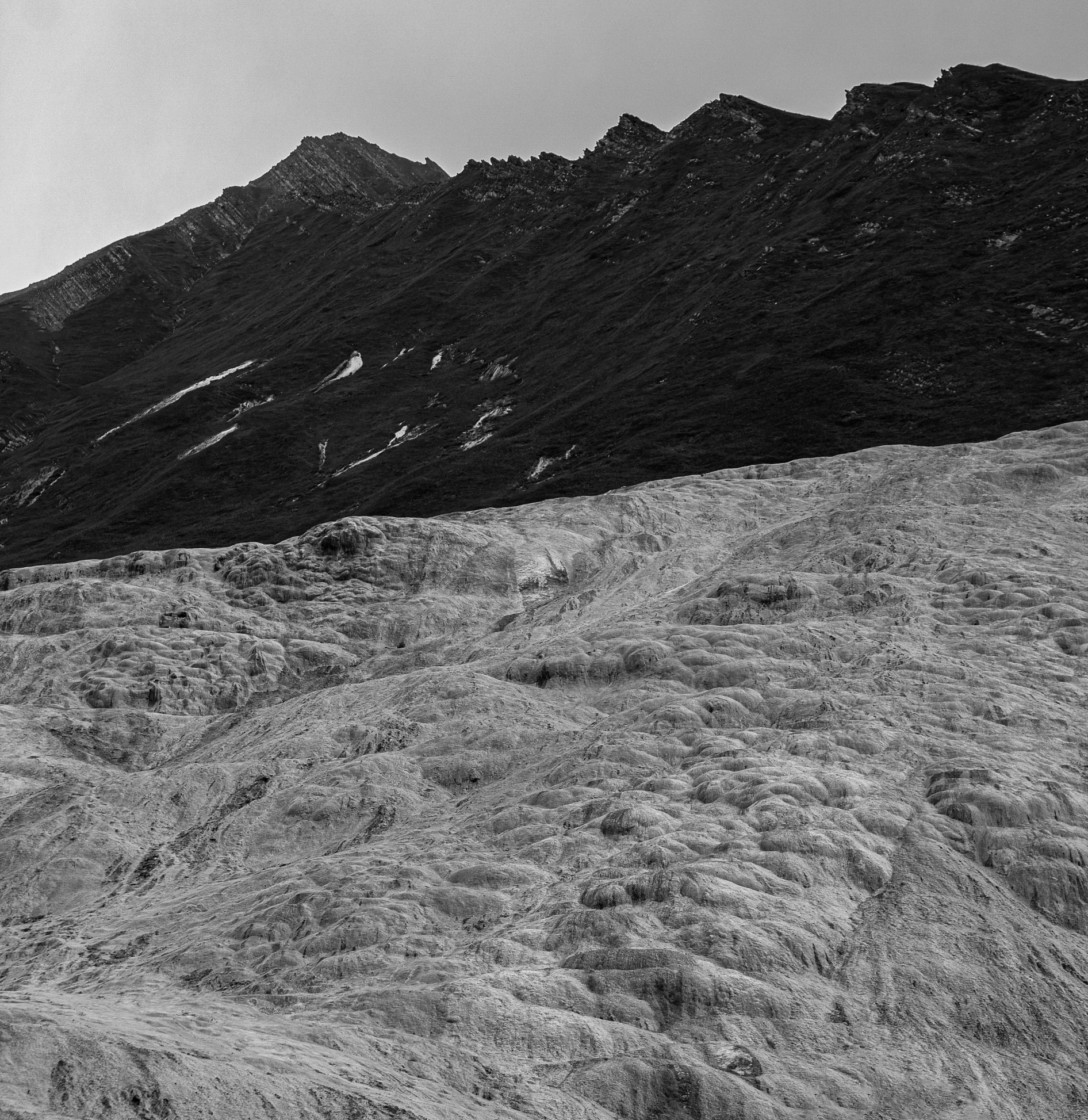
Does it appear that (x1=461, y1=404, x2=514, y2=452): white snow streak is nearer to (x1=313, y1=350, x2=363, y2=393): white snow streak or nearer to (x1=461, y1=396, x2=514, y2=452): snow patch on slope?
(x1=461, y1=396, x2=514, y2=452): snow patch on slope

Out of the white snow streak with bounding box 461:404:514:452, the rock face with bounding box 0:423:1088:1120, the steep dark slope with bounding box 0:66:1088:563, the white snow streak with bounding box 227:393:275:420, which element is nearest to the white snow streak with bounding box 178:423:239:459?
the steep dark slope with bounding box 0:66:1088:563

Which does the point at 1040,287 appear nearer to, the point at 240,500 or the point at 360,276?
the point at 240,500

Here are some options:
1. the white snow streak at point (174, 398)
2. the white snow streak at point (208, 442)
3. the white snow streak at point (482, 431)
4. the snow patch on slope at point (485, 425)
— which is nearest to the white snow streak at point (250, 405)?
the white snow streak at point (208, 442)

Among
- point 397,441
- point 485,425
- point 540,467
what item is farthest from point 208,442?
point 540,467

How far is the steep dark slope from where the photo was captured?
10194cm

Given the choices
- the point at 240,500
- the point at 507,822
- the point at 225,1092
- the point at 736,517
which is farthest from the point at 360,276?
the point at 225,1092

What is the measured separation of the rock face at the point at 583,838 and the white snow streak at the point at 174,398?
115373 mm

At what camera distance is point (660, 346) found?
128500 millimetres

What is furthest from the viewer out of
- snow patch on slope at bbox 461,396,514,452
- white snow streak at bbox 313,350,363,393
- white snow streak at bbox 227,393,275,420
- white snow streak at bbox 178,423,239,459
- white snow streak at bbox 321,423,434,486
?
white snow streak at bbox 313,350,363,393

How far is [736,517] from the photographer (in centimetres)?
6619

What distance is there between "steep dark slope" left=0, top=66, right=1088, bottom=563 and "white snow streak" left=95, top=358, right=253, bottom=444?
1328mm

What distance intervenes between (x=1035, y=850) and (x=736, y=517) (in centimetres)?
4188

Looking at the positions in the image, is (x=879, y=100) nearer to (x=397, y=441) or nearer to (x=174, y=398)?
(x=397, y=441)

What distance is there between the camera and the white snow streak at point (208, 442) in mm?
146625
